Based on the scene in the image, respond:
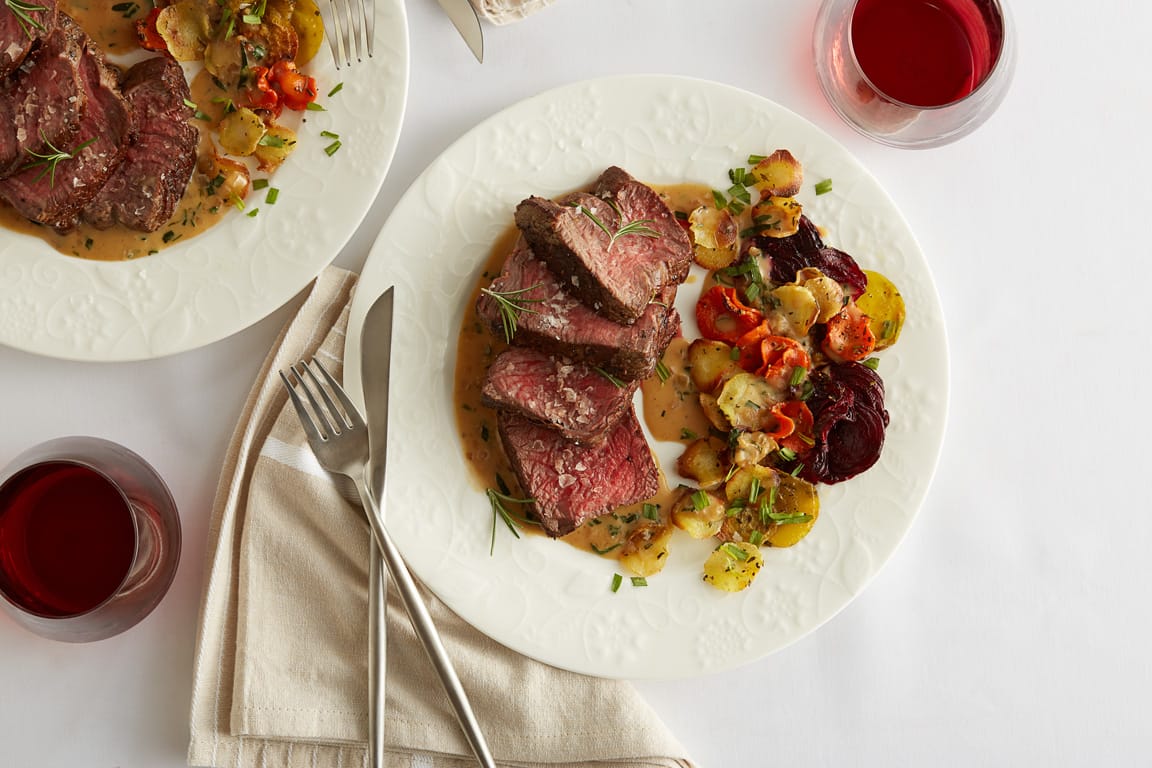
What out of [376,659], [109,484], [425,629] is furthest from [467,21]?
[376,659]

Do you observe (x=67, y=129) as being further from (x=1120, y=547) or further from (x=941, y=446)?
(x=1120, y=547)

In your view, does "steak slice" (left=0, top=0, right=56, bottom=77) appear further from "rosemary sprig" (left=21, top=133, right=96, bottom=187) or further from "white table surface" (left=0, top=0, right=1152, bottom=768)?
"white table surface" (left=0, top=0, right=1152, bottom=768)

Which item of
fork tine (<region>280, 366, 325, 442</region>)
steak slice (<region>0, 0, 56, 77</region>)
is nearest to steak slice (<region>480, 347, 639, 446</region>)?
fork tine (<region>280, 366, 325, 442</region>)

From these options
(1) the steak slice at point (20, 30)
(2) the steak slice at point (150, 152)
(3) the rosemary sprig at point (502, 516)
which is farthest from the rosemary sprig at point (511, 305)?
(1) the steak slice at point (20, 30)

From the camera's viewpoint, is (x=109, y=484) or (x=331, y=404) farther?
(x=331, y=404)

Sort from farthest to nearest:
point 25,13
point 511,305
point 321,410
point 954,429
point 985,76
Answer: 1. point 954,429
2. point 985,76
3. point 321,410
4. point 511,305
5. point 25,13

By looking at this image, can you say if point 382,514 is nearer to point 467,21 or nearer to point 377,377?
point 377,377
